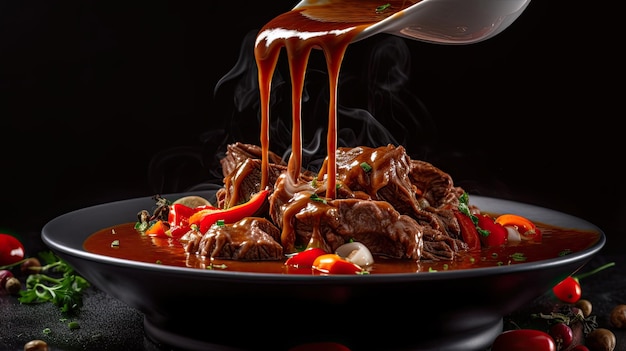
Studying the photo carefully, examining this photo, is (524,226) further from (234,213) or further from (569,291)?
(234,213)

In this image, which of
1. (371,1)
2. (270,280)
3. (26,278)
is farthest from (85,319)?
(371,1)

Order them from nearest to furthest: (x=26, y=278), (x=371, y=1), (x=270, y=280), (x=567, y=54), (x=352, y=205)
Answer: (x=270, y=280) < (x=352, y=205) < (x=371, y=1) < (x=26, y=278) < (x=567, y=54)

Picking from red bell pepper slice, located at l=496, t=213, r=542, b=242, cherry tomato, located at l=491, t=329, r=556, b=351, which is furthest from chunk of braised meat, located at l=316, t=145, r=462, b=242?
cherry tomato, located at l=491, t=329, r=556, b=351

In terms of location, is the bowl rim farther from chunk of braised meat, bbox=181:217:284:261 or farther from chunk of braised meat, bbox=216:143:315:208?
chunk of braised meat, bbox=216:143:315:208

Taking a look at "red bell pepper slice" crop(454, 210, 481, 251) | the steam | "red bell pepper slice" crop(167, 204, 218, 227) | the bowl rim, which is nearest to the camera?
the bowl rim

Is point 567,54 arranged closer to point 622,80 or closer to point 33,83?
point 622,80

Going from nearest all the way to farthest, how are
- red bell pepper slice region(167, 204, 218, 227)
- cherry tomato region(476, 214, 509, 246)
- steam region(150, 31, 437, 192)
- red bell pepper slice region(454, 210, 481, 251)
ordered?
red bell pepper slice region(454, 210, 481, 251), cherry tomato region(476, 214, 509, 246), red bell pepper slice region(167, 204, 218, 227), steam region(150, 31, 437, 192)

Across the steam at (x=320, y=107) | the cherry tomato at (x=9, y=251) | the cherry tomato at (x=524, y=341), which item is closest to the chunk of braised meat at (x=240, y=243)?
the cherry tomato at (x=524, y=341)
